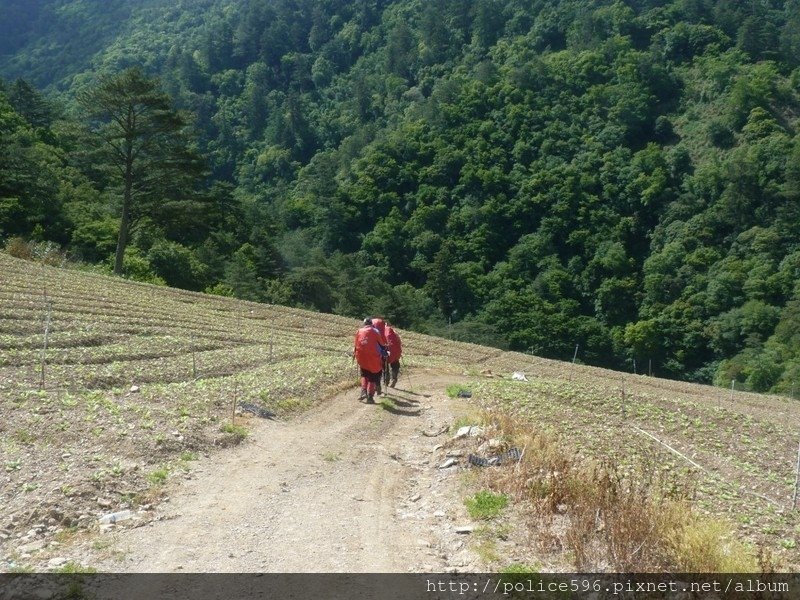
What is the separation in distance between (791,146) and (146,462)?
315 feet

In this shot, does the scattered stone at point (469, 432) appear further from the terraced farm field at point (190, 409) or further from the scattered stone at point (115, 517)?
the scattered stone at point (115, 517)

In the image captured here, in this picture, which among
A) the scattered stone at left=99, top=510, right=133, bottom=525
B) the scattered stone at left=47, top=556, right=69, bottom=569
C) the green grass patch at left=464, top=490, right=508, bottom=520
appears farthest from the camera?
the green grass patch at left=464, top=490, right=508, bottom=520

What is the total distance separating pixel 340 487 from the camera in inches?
449

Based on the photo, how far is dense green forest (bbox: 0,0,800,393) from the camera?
182 ft

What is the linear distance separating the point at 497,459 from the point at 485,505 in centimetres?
191

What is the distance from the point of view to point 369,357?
1808 cm

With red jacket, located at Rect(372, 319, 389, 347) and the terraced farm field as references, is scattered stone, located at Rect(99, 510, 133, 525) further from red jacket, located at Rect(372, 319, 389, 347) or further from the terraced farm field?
red jacket, located at Rect(372, 319, 389, 347)

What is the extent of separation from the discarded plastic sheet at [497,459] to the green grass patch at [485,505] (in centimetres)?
126

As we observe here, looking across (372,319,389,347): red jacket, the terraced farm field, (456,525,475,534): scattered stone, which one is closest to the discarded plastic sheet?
the terraced farm field

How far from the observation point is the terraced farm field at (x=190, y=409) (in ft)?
34.4

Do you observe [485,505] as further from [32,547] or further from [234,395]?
→ [234,395]

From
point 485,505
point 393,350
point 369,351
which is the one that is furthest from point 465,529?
point 393,350

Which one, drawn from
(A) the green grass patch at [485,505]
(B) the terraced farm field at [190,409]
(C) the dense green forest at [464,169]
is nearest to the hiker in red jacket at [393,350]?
(B) the terraced farm field at [190,409]

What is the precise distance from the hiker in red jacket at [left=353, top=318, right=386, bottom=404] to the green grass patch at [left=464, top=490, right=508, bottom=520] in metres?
7.60
